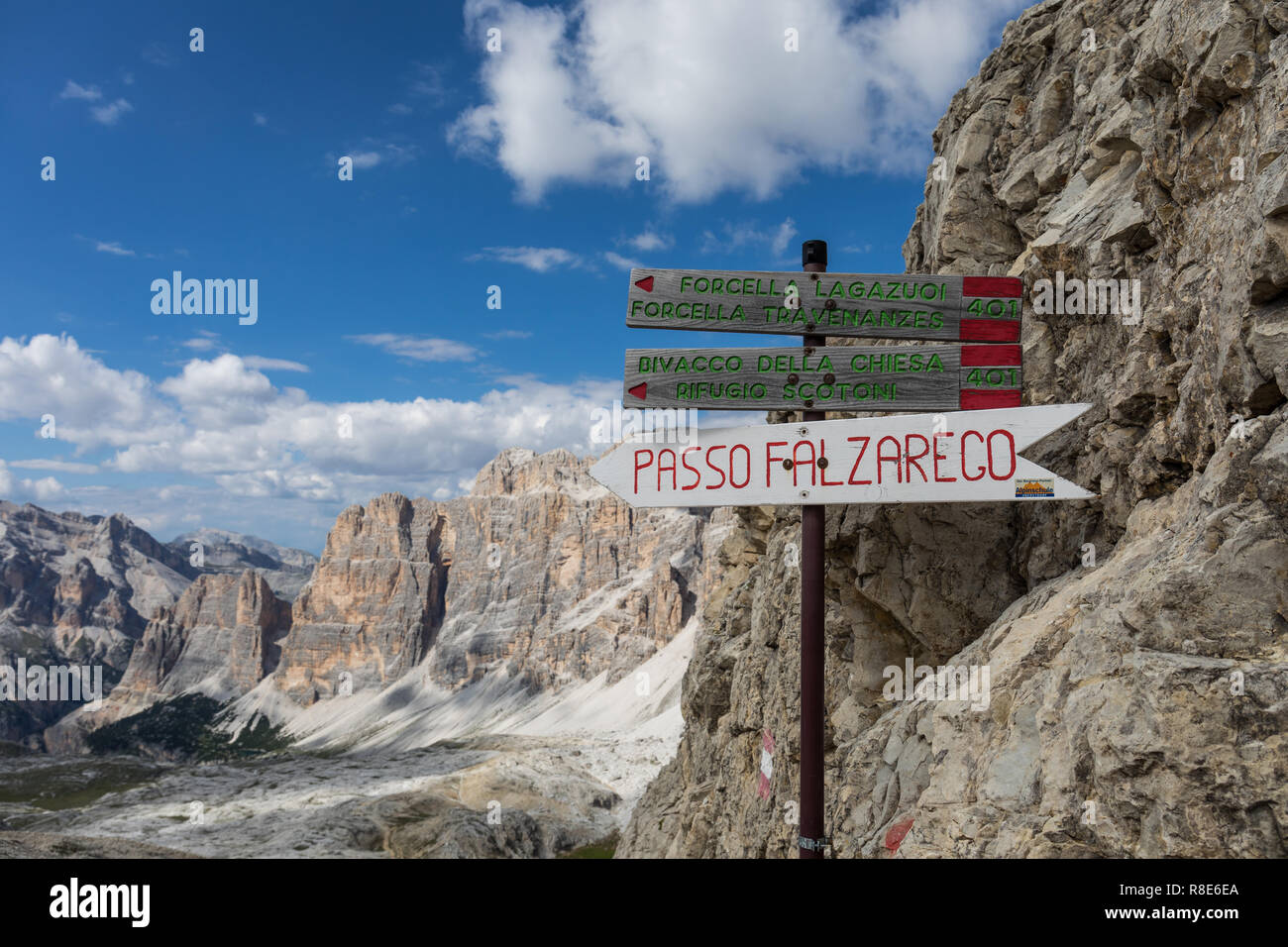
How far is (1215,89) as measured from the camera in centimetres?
771

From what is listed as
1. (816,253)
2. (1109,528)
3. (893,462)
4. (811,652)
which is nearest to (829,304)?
(816,253)

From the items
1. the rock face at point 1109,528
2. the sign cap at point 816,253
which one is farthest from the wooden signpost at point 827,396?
the rock face at point 1109,528

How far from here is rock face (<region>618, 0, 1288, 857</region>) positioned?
5.37 metres

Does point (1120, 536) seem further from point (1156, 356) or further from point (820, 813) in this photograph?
point (820, 813)

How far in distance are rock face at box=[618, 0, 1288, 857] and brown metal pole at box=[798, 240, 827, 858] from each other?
50.2 inches

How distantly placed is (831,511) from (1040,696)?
214 inches

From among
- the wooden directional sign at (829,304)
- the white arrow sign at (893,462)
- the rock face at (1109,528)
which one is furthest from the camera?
the wooden directional sign at (829,304)

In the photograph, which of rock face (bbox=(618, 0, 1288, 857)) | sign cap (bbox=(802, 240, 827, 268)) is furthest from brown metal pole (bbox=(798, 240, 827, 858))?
rock face (bbox=(618, 0, 1288, 857))

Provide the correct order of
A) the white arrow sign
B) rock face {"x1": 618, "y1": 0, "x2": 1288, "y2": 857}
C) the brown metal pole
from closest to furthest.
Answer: rock face {"x1": 618, "y1": 0, "x2": 1288, "y2": 857} → the brown metal pole → the white arrow sign

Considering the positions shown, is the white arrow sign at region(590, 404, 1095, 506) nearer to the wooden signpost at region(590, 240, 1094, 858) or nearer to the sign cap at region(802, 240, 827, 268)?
the wooden signpost at region(590, 240, 1094, 858)

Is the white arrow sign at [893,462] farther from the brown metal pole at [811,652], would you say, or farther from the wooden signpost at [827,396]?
the brown metal pole at [811,652]

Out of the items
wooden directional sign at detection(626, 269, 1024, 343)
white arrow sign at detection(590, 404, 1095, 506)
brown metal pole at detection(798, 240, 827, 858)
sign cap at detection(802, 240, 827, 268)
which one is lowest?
brown metal pole at detection(798, 240, 827, 858)

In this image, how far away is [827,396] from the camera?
21.5ft

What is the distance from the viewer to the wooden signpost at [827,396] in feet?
20.7
